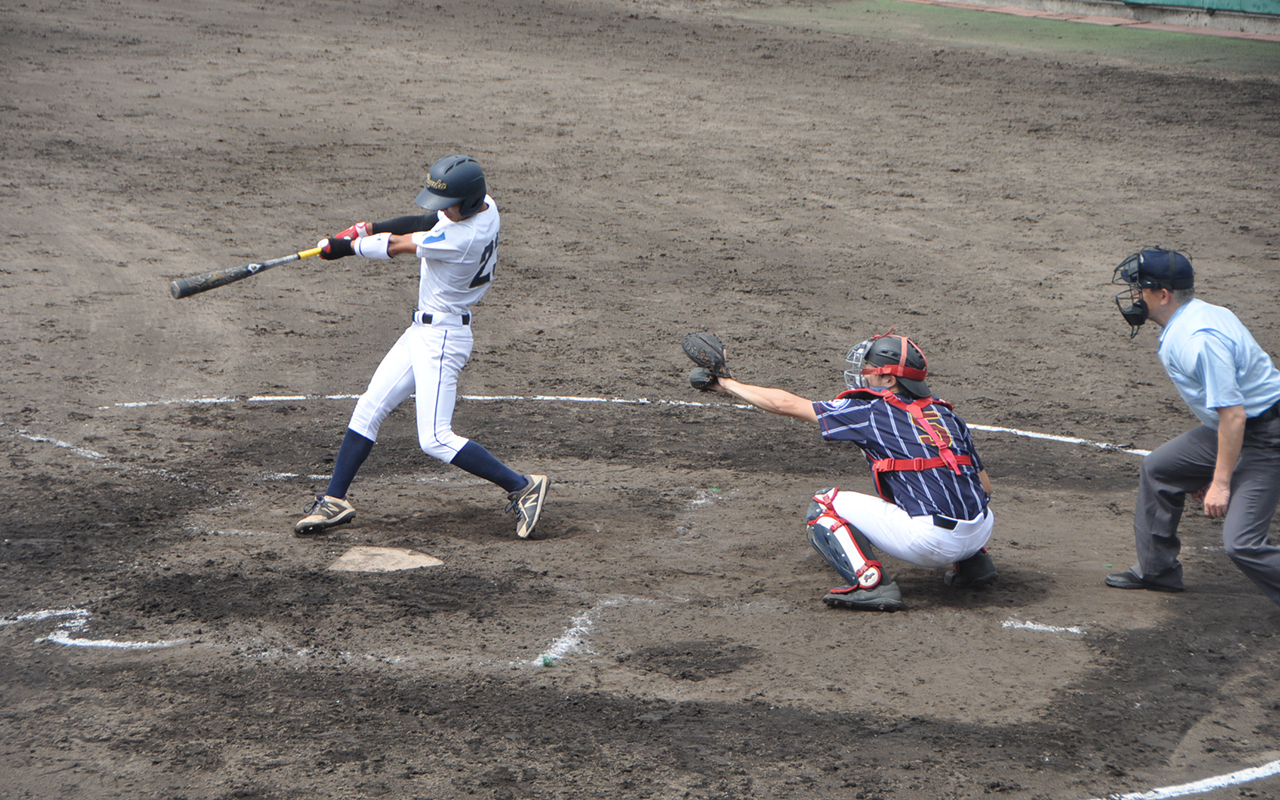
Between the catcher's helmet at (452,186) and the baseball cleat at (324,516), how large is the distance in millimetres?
1621

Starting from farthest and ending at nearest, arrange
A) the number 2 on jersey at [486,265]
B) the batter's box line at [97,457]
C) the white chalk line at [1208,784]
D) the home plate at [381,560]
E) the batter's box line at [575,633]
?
1. the batter's box line at [97,457]
2. the number 2 on jersey at [486,265]
3. the home plate at [381,560]
4. the batter's box line at [575,633]
5. the white chalk line at [1208,784]

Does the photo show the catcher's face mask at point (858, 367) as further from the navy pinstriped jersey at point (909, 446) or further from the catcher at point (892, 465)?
the navy pinstriped jersey at point (909, 446)

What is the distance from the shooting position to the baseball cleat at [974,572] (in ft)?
17.9

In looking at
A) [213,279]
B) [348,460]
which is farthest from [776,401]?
[213,279]

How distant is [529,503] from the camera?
6.07 metres

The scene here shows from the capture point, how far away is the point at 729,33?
812 inches

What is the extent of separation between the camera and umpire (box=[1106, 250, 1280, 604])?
16.0ft

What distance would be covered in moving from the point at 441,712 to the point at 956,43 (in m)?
18.3

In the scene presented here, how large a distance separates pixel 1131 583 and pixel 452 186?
149 inches

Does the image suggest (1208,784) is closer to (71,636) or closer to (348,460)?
Answer: (348,460)

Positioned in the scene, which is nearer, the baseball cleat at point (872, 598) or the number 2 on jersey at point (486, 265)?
the baseball cleat at point (872, 598)

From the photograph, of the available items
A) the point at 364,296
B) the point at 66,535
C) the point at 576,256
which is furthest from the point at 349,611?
the point at 576,256

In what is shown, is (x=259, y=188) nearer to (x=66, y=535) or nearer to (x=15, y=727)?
(x=66, y=535)

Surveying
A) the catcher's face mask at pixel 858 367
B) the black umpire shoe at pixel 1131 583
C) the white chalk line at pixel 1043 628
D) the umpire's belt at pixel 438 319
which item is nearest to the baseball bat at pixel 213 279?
the umpire's belt at pixel 438 319
